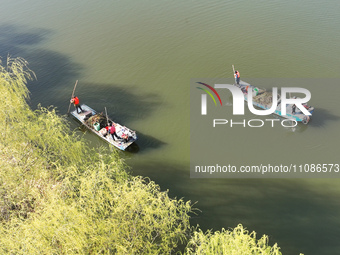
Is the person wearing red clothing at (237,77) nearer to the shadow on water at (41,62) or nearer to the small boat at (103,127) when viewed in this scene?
the small boat at (103,127)

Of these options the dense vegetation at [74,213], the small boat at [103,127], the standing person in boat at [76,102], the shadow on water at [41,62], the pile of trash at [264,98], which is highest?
the shadow on water at [41,62]

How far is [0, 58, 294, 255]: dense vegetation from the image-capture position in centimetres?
920

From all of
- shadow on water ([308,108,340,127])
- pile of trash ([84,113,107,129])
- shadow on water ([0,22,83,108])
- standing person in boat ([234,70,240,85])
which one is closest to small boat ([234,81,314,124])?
standing person in boat ([234,70,240,85])

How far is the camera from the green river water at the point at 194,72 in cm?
1472

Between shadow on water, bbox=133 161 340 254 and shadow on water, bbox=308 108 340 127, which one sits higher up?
shadow on water, bbox=308 108 340 127

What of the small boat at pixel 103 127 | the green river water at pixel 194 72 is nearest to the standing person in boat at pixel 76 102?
the small boat at pixel 103 127

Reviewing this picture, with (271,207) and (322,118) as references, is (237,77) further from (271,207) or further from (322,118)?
(271,207)

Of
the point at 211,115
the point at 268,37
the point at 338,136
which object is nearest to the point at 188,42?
the point at 268,37

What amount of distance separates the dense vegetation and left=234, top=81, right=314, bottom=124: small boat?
32.6ft

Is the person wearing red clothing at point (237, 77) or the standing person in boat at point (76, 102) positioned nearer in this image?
the standing person in boat at point (76, 102)

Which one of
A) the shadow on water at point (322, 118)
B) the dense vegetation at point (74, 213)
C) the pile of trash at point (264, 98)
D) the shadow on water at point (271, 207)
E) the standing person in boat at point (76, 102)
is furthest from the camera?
the standing person in boat at point (76, 102)

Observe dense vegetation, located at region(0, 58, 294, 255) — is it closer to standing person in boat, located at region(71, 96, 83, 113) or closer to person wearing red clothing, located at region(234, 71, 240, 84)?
standing person in boat, located at region(71, 96, 83, 113)

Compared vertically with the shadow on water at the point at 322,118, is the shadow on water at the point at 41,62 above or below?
above

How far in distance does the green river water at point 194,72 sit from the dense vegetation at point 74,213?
4126mm
